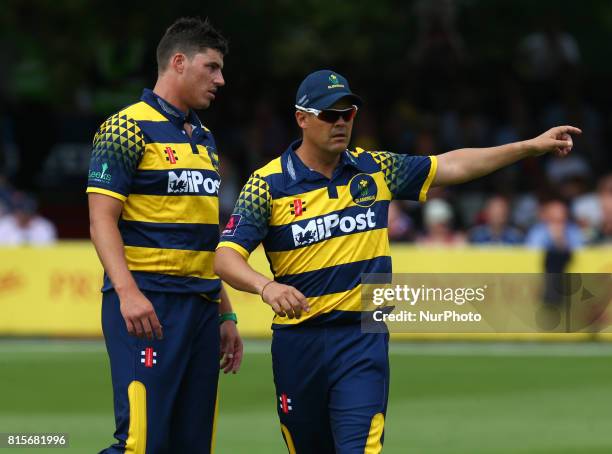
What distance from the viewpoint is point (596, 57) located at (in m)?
23.4

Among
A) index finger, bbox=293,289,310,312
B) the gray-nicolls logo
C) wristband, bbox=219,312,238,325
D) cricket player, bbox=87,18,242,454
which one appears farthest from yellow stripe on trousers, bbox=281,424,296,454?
the gray-nicolls logo

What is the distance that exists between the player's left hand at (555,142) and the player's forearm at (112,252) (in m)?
2.13

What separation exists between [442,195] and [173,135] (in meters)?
11.8

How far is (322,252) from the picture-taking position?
23.1 ft

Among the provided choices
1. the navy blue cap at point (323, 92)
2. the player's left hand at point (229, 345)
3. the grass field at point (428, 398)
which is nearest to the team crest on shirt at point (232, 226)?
the navy blue cap at point (323, 92)

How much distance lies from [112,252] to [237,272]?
2.00 ft

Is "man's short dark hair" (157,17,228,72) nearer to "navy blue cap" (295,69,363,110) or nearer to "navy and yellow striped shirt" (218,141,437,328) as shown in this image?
"navy blue cap" (295,69,363,110)

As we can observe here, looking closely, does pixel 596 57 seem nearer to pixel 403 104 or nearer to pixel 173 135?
pixel 403 104

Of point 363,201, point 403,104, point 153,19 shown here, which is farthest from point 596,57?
point 363,201

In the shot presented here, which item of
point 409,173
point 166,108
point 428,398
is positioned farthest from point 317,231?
point 428,398

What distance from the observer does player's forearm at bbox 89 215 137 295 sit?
6.62m

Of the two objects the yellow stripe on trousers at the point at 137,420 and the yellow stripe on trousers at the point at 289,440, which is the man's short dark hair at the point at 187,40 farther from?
the yellow stripe on trousers at the point at 289,440

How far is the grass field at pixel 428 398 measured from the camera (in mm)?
10633

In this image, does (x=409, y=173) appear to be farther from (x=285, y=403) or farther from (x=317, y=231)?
(x=285, y=403)
